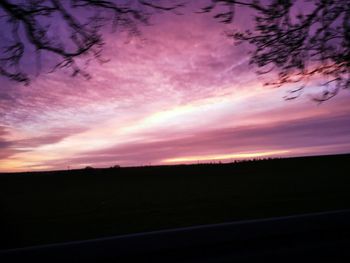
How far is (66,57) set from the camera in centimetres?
716

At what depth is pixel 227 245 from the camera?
3734 mm

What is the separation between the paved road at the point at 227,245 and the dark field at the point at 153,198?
3827 mm

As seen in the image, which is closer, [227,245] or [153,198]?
[227,245]

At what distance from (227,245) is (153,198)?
1393cm

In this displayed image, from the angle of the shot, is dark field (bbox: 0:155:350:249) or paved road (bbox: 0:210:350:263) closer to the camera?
paved road (bbox: 0:210:350:263)

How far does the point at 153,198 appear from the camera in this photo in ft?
57.5

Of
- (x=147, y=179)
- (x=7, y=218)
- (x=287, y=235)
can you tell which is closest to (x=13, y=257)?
(x=287, y=235)

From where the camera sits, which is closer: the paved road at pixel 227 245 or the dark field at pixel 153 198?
the paved road at pixel 227 245

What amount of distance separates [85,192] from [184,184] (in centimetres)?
448

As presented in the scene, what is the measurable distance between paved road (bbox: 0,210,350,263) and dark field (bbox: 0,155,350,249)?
3.83 metres

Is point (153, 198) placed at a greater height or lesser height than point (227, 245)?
greater

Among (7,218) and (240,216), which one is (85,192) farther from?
(7,218)

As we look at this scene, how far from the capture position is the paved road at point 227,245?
3.39 meters

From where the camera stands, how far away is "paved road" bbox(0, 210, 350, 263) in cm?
339
